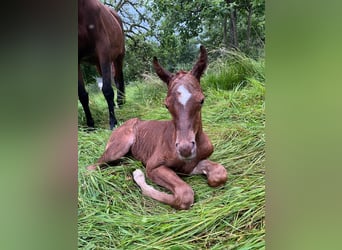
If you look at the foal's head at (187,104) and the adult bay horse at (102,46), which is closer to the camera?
the foal's head at (187,104)

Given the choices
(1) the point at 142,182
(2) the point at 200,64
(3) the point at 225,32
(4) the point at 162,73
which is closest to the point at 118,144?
(1) the point at 142,182

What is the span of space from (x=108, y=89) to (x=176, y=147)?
0.41 meters

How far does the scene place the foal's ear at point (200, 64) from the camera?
1.55 meters

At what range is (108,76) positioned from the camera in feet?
5.67

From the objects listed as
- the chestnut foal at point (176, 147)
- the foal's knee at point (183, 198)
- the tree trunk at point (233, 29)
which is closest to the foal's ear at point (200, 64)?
the chestnut foal at point (176, 147)

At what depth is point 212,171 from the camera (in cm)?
156

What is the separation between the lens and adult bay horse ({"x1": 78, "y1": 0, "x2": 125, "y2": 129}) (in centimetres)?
168

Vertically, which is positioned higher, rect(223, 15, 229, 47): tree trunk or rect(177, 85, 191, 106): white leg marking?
rect(223, 15, 229, 47): tree trunk

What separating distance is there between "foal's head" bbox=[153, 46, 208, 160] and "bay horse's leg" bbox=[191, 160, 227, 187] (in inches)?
2.4

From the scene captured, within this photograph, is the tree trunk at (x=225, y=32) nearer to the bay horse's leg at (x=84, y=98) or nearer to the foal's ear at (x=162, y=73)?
the foal's ear at (x=162, y=73)

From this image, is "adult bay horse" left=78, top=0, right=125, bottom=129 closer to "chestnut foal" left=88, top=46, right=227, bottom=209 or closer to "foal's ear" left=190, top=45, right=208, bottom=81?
"chestnut foal" left=88, top=46, right=227, bottom=209

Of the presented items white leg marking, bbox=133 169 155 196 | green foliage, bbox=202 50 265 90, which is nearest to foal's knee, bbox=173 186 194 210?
white leg marking, bbox=133 169 155 196

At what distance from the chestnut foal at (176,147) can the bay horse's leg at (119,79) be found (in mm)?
163
